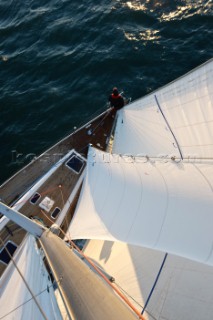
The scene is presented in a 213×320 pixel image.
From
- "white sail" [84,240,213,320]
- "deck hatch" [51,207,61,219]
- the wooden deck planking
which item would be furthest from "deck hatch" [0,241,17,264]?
"white sail" [84,240,213,320]

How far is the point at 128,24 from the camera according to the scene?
71.1 feet

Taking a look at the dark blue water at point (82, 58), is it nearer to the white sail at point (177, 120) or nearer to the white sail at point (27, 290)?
the white sail at point (177, 120)

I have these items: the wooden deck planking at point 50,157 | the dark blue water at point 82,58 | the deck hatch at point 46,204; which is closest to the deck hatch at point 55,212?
the deck hatch at point 46,204

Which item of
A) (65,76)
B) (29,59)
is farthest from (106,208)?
(29,59)

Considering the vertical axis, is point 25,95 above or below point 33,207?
above

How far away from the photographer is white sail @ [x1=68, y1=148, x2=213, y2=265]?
560 cm

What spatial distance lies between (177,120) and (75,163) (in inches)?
232

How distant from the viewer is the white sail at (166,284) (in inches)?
257

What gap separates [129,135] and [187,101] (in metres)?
3.68

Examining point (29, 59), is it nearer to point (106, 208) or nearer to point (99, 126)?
point (99, 126)

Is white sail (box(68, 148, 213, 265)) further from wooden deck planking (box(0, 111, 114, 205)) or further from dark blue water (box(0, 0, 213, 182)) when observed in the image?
dark blue water (box(0, 0, 213, 182))

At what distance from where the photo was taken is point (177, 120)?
1004cm

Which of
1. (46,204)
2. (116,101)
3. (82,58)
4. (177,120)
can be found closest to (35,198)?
(46,204)

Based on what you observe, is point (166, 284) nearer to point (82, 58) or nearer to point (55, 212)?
point (55, 212)
